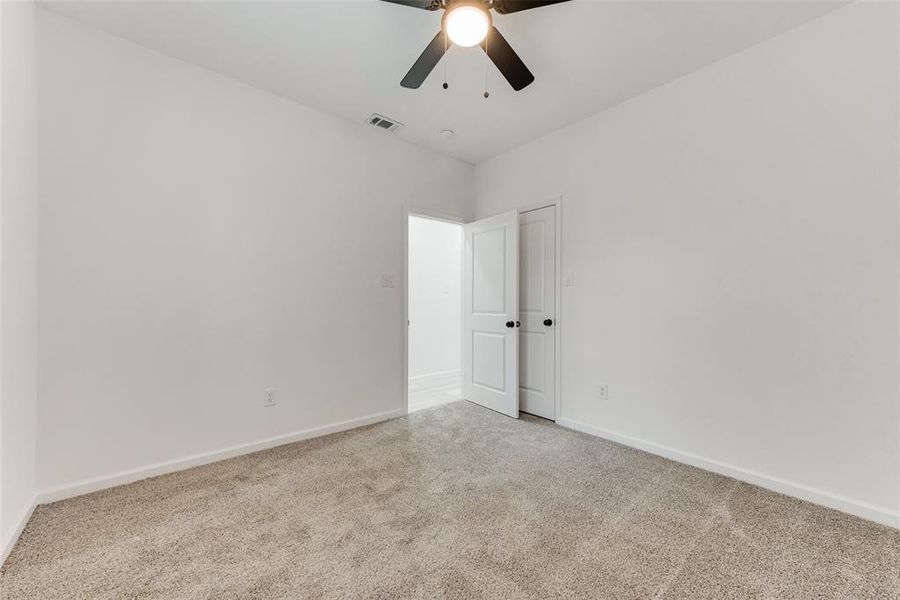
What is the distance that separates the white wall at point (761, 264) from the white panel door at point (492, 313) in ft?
2.18

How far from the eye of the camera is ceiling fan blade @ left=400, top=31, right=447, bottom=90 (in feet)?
5.78

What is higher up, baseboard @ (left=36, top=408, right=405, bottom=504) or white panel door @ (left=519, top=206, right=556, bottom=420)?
white panel door @ (left=519, top=206, right=556, bottom=420)

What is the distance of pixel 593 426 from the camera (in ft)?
10.2

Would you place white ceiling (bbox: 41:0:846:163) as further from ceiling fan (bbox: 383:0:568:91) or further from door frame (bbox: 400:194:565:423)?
door frame (bbox: 400:194:565:423)

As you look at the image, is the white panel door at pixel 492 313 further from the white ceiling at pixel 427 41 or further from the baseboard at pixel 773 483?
the white ceiling at pixel 427 41

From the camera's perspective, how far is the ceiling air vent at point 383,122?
3184 millimetres

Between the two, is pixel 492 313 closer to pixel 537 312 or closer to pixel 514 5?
pixel 537 312

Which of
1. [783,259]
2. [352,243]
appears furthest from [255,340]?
[783,259]

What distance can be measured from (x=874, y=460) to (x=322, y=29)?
379 cm

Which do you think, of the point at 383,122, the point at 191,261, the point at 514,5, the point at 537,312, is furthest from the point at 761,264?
the point at 191,261

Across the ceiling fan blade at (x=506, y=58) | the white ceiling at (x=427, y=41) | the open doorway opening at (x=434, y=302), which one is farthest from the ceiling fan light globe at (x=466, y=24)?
the open doorway opening at (x=434, y=302)

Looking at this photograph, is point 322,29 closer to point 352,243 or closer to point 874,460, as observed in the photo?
point 352,243

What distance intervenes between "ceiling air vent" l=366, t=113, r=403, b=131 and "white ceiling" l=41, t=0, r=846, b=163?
0.12m

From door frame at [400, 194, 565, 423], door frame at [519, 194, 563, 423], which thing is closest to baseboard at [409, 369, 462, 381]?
door frame at [400, 194, 565, 423]
